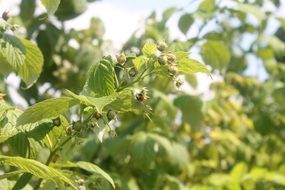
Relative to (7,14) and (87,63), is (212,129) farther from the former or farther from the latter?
(7,14)

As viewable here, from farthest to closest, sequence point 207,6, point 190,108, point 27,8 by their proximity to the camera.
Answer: point 190,108, point 207,6, point 27,8

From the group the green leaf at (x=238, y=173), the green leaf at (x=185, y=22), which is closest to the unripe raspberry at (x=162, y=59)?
the green leaf at (x=185, y=22)

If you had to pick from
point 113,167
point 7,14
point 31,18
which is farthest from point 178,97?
point 7,14

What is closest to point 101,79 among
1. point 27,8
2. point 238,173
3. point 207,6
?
point 27,8

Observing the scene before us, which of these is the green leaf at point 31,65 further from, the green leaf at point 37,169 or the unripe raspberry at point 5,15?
the green leaf at point 37,169

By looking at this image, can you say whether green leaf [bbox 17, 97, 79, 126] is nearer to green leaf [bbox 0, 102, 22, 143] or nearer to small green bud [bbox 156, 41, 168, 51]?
green leaf [bbox 0, 102, 22, 143]

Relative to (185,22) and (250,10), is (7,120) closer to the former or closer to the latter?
(185,22)
